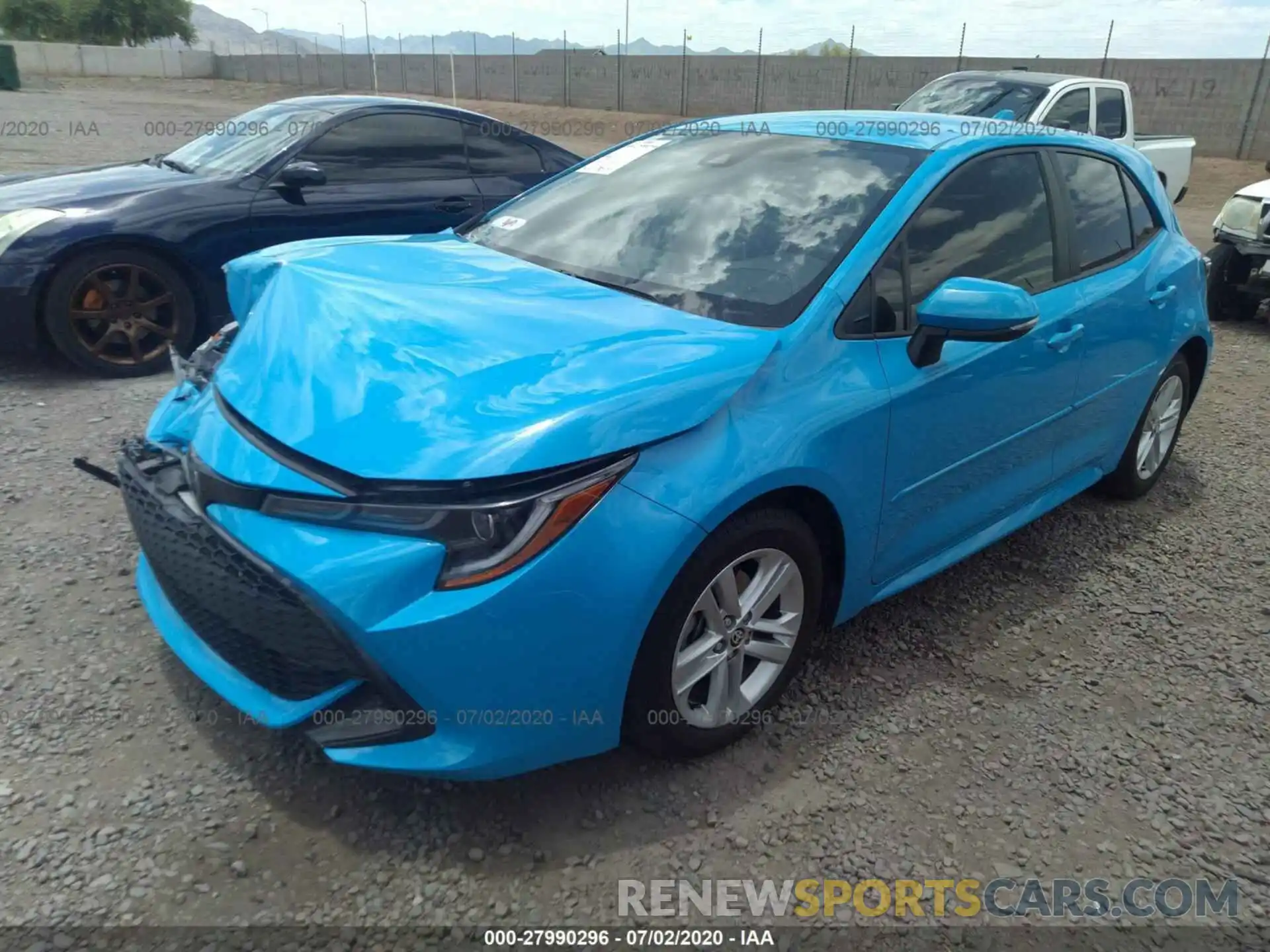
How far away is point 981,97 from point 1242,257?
2.84 metres

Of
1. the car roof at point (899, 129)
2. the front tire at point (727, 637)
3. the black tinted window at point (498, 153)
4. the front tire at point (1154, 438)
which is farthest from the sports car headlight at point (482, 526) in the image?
the black tinted window at point (498, 153)

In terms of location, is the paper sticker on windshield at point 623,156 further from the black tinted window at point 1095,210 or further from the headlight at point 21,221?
the headlight at point 21,221

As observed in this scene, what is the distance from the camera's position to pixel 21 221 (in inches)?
188

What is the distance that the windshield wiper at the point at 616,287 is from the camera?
264 centimetres

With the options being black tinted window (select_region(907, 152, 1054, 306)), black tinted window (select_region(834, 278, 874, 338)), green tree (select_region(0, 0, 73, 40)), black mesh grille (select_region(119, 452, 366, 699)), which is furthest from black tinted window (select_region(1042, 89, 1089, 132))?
green tree (select_region(0, 0, 73, 40))

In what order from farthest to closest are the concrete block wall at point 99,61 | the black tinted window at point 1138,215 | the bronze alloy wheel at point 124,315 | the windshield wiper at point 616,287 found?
the concrete block wall at point 99,61 < the bronze alloy wheel at point 124,315 < the black tinted window at point 1138,215 < the windshield wiper at point 616,287

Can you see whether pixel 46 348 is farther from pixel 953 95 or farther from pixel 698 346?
pixel 953 95

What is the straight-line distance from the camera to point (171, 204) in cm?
509

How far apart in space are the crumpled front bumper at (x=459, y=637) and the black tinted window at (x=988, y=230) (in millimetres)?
1293

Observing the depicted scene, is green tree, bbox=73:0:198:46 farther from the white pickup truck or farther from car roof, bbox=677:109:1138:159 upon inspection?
car roof, bbox=677:109:1138:159

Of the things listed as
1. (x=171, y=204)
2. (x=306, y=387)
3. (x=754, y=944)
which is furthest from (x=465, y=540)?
(x=171, y=204)

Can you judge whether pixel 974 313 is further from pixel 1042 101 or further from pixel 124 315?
pixel 1042 101

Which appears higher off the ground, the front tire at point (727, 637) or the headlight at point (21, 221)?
the headlight at point (21, 221)

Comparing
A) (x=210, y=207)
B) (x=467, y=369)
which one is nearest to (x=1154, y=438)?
(x=467, y=369)
